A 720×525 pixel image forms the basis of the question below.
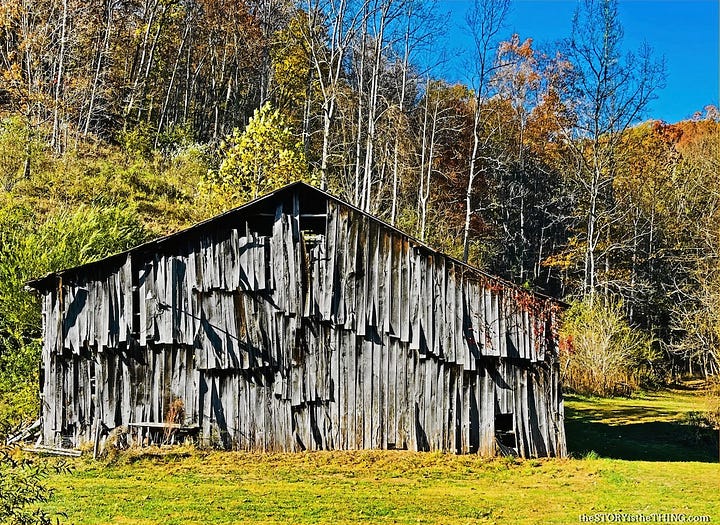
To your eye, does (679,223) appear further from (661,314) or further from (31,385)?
(31,385)

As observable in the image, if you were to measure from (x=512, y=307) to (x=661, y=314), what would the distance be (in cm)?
2791

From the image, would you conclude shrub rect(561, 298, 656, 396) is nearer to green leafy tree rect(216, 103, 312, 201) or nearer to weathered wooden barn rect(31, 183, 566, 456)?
green leafy tree rect(216, 103, 312, 201)

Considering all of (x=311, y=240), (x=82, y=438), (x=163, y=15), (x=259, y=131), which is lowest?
(x=82, y=438)

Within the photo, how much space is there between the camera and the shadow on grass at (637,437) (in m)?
20.0

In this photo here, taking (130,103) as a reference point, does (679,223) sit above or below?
below

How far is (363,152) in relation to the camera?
148ft

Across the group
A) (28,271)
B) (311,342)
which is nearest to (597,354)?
(311,342)

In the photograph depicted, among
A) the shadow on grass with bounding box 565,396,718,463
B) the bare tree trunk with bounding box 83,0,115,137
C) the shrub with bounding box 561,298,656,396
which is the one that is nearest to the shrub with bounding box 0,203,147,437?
the shadow on grass with bounding box 565,396,718,463

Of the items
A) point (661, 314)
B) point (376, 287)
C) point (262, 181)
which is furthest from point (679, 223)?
point (376, 287)

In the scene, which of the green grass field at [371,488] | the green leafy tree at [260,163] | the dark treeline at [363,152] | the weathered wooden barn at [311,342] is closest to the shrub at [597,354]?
the dark treeline at [363,152]

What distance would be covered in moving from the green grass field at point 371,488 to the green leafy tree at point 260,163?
37.6 ft

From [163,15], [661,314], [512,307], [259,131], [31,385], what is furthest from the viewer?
[163,15]

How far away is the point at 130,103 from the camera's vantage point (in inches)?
1657

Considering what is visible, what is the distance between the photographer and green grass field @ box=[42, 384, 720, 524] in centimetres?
1280
